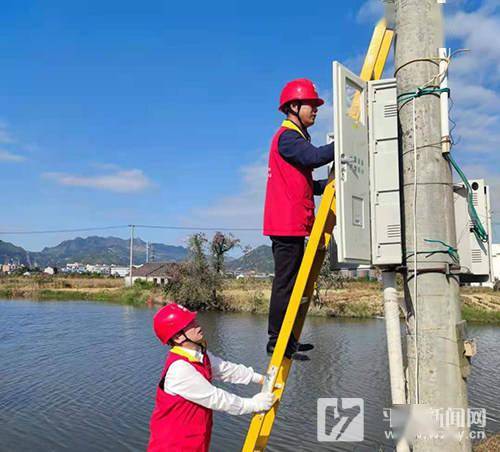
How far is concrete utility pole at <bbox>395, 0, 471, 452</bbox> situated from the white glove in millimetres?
975

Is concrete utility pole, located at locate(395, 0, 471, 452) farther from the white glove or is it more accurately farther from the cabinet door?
the white glove

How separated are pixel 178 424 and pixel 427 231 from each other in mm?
2113

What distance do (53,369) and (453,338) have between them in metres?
16.4

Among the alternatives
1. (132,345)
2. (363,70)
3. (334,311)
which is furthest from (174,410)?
(334,311)

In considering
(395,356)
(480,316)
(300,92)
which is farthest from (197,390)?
(480,316)

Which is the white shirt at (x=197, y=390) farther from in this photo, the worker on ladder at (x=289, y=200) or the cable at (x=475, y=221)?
the cable at (x=475, y=221)

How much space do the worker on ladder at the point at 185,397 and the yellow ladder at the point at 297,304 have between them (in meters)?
0.18

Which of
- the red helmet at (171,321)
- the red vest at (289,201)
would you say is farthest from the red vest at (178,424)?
the red vest at (289,201)

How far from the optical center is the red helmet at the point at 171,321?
11.6 feet

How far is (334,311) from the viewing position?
34.4m

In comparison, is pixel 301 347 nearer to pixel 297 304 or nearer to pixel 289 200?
pixel 297 304

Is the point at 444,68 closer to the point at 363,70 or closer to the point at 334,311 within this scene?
the point at 363,70

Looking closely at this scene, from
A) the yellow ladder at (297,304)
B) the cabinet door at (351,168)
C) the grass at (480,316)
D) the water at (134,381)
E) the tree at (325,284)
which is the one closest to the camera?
the cabinet door at (351,168)

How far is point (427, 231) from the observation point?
11.9ft
